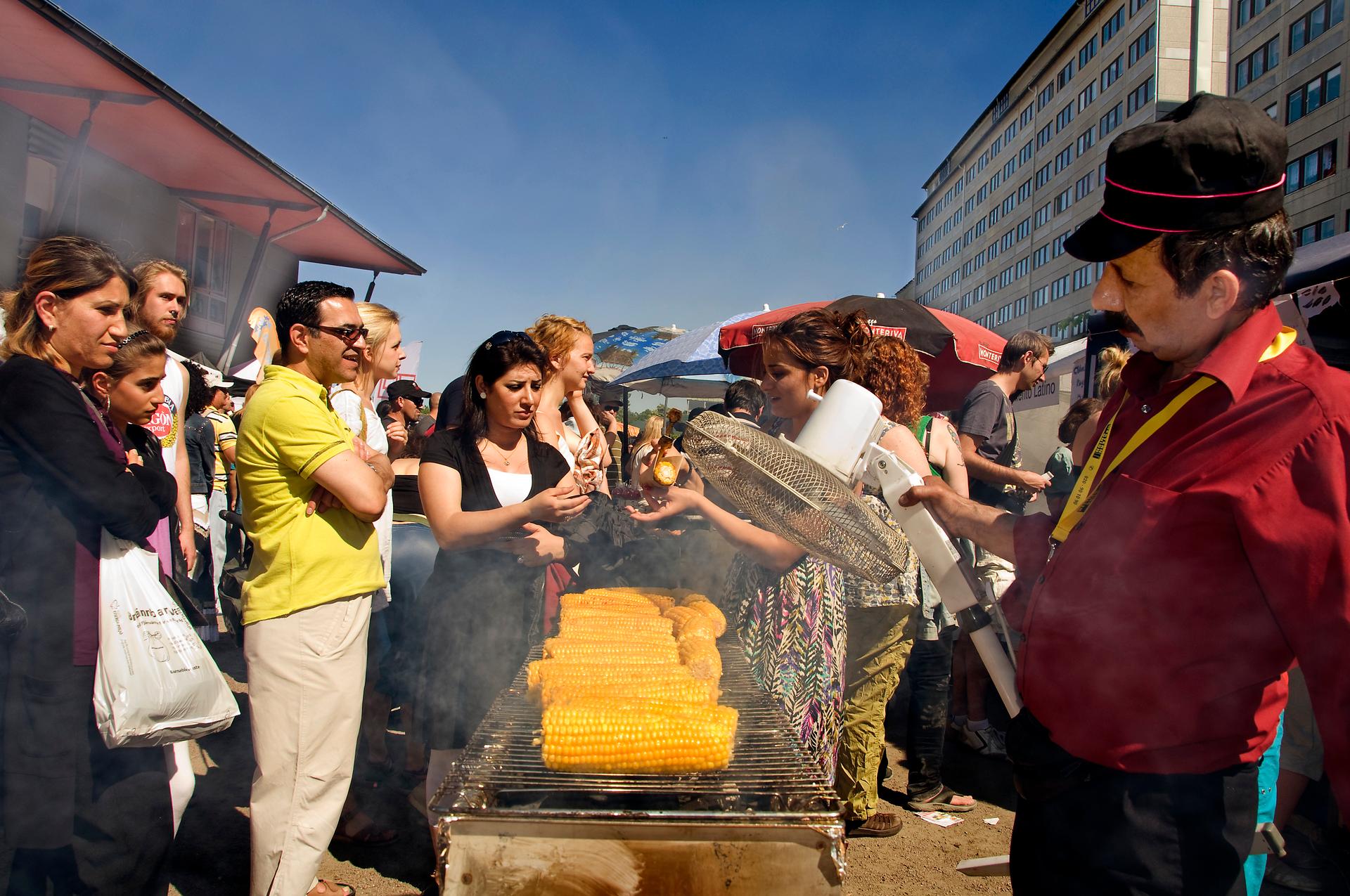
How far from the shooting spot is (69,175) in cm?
554

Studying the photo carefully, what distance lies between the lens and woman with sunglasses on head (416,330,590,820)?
3004 millimetres

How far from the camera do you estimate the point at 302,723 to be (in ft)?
8.30

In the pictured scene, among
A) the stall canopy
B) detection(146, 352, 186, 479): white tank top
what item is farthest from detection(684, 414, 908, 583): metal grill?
the stall canopy

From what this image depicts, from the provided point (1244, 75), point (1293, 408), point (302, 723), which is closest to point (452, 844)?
point (302, 723)

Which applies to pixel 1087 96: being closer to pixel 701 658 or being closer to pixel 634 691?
pixel 701 658

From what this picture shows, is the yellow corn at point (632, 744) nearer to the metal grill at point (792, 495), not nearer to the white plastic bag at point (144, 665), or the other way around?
the metal grill at point (792, 495)

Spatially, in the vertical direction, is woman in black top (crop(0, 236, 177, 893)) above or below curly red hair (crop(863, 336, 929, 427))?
below

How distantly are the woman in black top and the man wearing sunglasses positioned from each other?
1.06 feet

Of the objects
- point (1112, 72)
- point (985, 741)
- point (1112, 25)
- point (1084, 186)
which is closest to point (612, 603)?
point (985, 741)

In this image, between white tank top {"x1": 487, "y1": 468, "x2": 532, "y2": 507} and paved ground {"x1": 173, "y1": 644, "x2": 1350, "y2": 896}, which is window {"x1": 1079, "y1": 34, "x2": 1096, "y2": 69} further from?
white tank top {"x1": 487, "y1": 468, "x2": 532, "y2": 507}

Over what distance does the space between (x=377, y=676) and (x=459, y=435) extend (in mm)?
1859

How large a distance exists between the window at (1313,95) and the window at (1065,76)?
2704cm

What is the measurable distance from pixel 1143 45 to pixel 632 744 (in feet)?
212

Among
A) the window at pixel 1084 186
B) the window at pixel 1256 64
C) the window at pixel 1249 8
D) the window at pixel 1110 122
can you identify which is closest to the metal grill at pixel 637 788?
the window at pixel 1256 64
